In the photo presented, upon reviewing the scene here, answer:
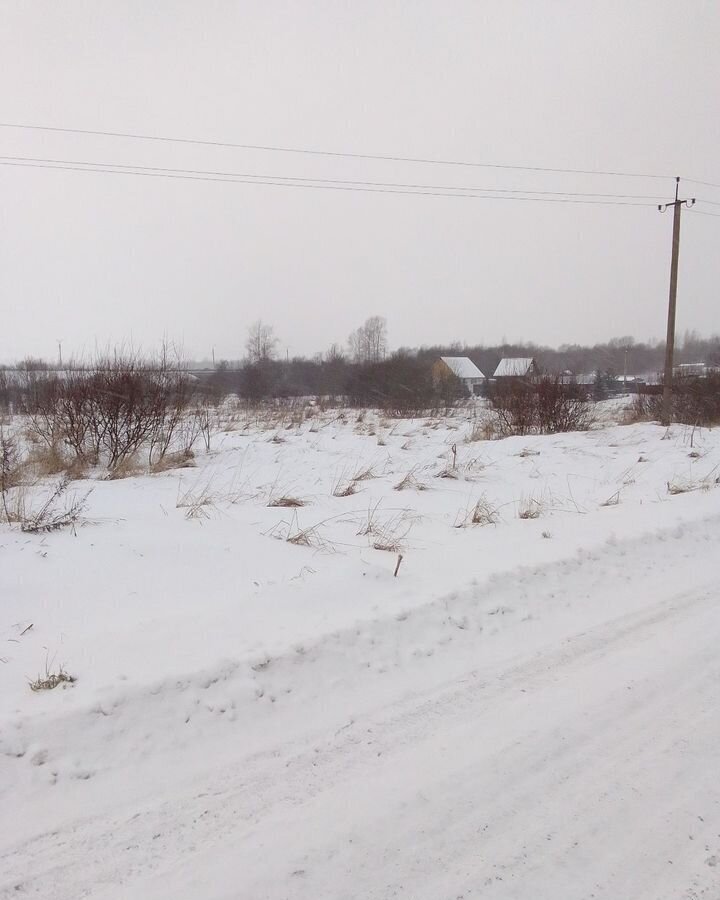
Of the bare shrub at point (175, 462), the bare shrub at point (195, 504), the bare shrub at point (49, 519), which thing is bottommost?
the bare shrub at point (175, 462)

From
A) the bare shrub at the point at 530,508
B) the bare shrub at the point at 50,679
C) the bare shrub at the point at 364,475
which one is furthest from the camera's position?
the bare shrub at the point at 364,475

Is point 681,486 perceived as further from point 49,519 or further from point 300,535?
point 49,519

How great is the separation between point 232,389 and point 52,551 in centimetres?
4362

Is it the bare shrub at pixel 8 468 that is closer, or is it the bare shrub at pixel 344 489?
the bare shrub at pixel 8 468

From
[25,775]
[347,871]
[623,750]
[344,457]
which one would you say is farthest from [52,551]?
[344,457]

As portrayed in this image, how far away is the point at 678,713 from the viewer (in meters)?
3.01

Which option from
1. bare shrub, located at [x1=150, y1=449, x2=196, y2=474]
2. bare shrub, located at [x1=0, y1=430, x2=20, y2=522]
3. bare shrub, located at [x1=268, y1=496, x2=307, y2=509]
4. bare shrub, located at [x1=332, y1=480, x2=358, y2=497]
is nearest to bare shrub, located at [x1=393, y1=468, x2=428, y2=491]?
bare shrub, located at [x1=332, y1=480, x2=358, y2=497]

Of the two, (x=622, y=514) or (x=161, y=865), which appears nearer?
(x=161, y=865)

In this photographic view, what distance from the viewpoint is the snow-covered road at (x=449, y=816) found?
2.03 m

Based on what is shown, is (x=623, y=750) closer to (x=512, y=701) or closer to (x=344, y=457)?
(x=512, y=701)

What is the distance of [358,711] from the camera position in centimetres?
306

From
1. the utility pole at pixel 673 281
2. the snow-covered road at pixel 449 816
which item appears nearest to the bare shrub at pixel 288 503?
the snow-covered road at pixel 449 816

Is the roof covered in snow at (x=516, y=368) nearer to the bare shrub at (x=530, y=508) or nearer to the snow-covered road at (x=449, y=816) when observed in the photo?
the bare shrub at (x=530, y=508)

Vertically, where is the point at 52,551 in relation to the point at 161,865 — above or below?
above
